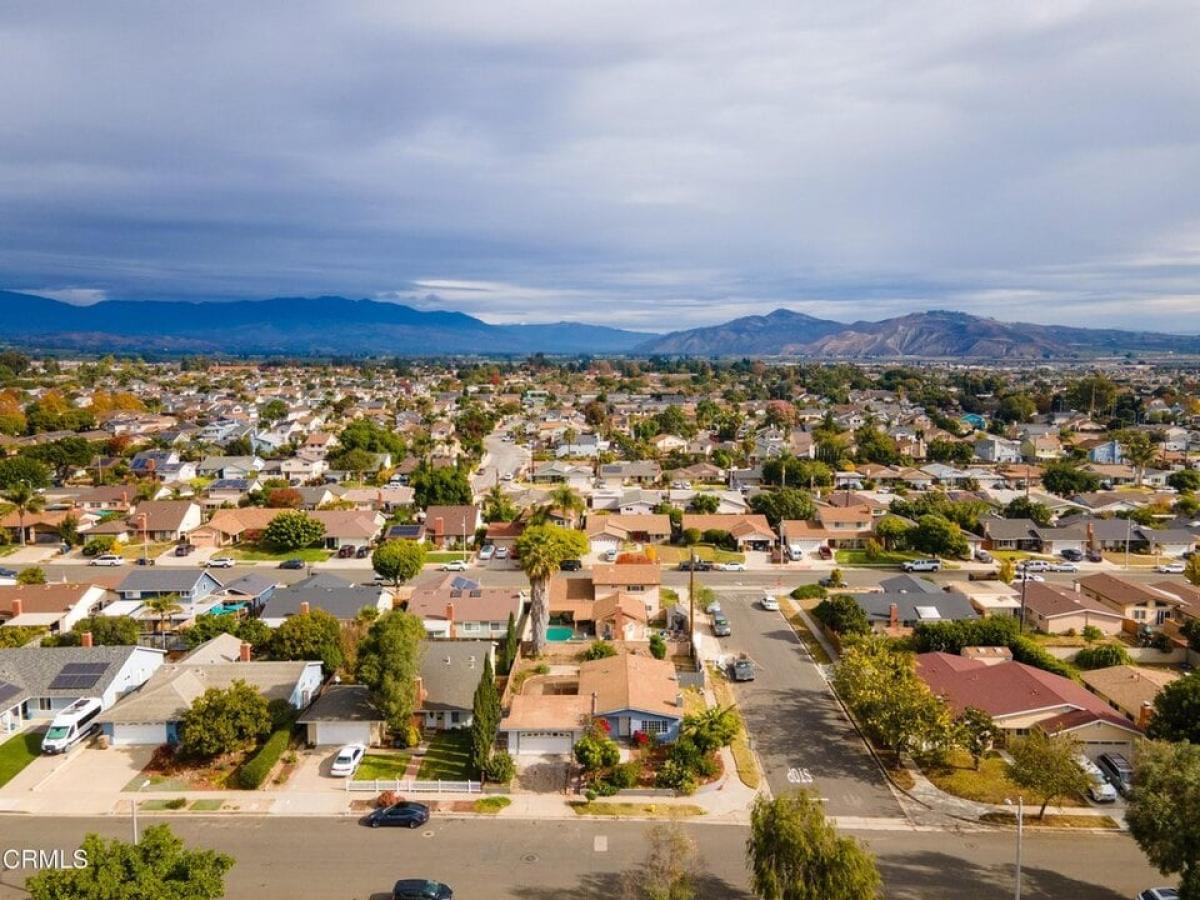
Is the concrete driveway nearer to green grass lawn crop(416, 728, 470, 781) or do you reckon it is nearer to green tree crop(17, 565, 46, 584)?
green grass lawn crop(416, 728, 470, 781)

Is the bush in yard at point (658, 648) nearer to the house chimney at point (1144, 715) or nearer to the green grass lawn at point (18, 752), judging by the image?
the house chimney at point (1144, 715)

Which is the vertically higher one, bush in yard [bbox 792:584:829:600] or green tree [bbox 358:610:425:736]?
green tree [bbox 358:610:425:736]

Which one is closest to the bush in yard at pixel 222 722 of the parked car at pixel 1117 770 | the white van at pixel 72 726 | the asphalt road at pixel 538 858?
the asphalt road at pixel 538 858

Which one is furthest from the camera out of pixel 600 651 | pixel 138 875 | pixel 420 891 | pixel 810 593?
pixel 810 593

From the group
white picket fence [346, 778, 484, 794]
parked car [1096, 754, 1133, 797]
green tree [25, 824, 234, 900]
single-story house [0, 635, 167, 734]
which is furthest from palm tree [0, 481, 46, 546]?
parked car [1096, 754, 1133, 797]

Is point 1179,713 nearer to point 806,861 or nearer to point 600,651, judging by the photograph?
point 806,861

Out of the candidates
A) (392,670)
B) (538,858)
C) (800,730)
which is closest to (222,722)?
(392,670)
